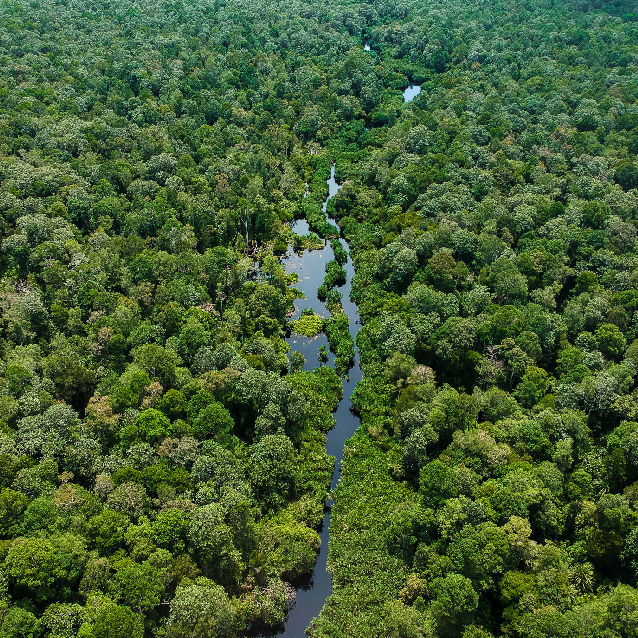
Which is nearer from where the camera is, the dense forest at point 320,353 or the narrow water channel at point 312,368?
the dense forest at point 320,353

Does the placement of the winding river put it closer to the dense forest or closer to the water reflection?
the dense forest

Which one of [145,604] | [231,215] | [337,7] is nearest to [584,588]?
[145,604]

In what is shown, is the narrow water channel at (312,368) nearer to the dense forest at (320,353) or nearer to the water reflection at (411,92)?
the dense forest at (320,353)

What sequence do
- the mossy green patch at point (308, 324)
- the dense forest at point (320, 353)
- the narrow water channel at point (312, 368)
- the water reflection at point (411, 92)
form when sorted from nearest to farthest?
the dense forest at point (320, 353)
the narrow water channel at point (312, 368)
the mossy green patch at point (308, 324)
the water reflection at point (411, 92)

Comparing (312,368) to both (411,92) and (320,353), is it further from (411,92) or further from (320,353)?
(411,92)

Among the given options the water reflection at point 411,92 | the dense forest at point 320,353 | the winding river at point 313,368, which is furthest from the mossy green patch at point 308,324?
the water reflection at point 411,92

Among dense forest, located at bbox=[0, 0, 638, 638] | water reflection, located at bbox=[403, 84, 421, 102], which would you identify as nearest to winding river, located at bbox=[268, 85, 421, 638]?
dense forest, located at bbox=[0, 0, 638, 638]
